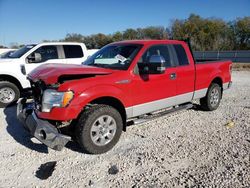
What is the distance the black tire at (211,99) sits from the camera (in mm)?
6527

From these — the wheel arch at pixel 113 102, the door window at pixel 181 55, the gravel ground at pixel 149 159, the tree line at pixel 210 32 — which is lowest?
the gravel ground at pixel 149 159

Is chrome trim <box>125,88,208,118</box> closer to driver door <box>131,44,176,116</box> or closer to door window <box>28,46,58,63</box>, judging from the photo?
driver door <box>131,44,176,116</box>

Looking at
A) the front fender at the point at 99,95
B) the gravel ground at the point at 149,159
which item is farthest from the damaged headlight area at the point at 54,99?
the gravel ground at the point at 149,159

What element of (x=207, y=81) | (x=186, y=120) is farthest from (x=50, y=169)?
(x=207, y=81)

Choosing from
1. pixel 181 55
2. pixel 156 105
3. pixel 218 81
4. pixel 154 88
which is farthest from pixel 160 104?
pixel 218 81

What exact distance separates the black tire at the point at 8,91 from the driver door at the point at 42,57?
0.62 metres

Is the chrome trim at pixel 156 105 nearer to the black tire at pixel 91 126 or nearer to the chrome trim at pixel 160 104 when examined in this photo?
the chrome trim at pixel 160 104

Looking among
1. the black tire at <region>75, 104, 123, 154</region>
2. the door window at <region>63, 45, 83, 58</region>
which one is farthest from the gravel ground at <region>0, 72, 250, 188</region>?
the door window at <region>63, 45, 83, 58</region>

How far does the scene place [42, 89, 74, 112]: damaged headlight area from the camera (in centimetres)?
379

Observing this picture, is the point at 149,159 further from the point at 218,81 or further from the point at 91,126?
the point at 218,81

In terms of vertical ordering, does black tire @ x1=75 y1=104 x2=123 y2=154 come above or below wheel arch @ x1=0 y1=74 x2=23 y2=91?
below

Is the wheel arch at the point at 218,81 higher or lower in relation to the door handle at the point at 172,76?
lower

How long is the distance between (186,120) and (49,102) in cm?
338

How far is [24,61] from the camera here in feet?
25.2
